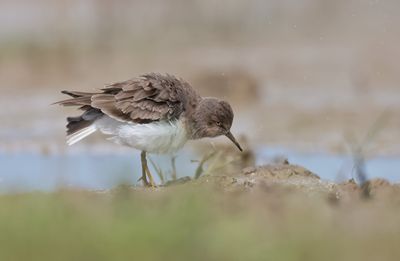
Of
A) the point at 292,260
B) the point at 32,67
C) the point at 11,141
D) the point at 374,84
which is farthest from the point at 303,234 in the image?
the point at 32,67

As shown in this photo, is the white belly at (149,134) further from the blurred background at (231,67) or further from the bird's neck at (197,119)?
the blurred background at (231,67)

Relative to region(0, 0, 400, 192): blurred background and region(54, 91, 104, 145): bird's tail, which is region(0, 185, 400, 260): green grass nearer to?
region(54, 91, 104, 145): bird's tail

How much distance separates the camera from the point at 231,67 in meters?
17.2

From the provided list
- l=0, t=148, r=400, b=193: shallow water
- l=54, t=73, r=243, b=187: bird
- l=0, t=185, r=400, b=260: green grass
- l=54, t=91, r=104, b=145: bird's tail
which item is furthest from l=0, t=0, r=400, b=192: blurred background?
l=0, t=185, r=400, b=260: green grass

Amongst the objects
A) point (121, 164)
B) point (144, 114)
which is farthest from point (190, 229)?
point (121, 164)

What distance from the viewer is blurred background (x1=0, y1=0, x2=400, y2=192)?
1322 centimetres

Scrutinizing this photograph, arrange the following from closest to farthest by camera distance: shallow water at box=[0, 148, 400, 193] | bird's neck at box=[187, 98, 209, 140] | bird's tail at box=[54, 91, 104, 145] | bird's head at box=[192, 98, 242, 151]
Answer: bird's tail at box=[54, 91, 104, 145], bird's neck at box=[187, 98, 209, 140], bird's head at box=[192, 98, 242, 151], shallow water at box=[0, 148, 400, 193]

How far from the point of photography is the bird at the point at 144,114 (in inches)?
352

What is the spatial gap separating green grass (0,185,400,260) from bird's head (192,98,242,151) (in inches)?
118

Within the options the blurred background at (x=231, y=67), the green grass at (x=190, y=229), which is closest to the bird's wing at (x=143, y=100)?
the blurred background at (x=231, y=67)

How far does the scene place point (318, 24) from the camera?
19.6m

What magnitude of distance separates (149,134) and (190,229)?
3.43 m

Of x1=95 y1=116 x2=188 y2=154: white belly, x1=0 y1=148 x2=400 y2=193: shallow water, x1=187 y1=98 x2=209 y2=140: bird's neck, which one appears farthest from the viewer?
x1=0 y1=148 x2=400 y2=193: shallow water

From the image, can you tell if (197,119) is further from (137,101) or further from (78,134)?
(78,134)
